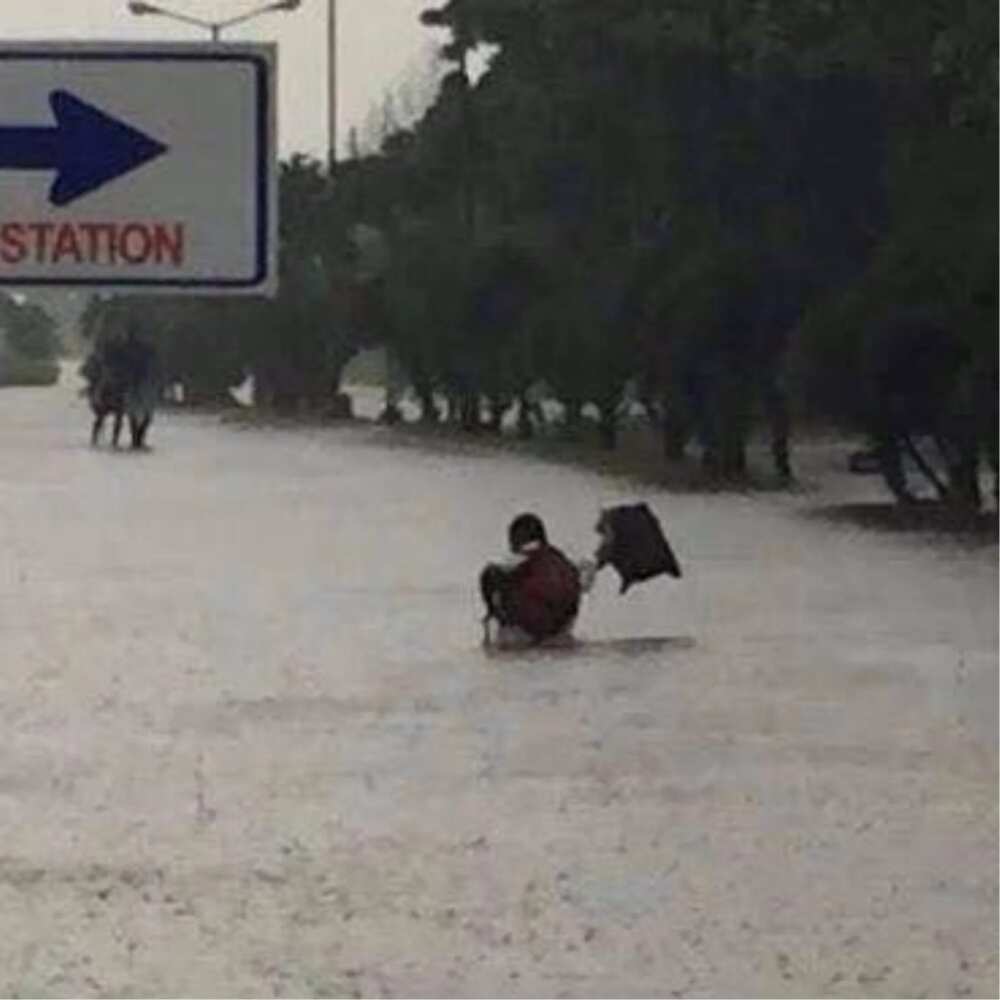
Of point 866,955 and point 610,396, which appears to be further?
point 610,396

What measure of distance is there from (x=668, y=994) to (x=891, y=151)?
1132 inches

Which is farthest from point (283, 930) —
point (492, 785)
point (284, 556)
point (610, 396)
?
point (610, 396)

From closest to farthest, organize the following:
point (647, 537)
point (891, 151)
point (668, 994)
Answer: point (668, 994), point (647, 537), point (891, 151)

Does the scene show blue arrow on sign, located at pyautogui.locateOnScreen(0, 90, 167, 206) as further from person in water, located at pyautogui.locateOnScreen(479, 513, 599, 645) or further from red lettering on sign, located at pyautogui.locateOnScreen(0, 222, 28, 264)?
person in water, located at pyautogui.locateOnScreen(479, 513, 599, 645)

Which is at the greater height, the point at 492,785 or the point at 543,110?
the point at 543,110

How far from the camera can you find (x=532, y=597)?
1716 cm

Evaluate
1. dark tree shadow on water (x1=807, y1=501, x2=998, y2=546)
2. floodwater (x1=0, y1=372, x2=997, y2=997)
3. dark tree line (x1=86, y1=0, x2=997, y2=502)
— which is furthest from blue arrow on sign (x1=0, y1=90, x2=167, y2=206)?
dark tree shadow on water (x1=807, y1=501, x2=998, y2=546)

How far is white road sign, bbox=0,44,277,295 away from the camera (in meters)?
4.36

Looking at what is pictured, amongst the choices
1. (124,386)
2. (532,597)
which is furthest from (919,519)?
(124,386)

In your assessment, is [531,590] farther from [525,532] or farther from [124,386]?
[124,386]

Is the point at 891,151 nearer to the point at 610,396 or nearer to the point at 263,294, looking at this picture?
the point at 610,396

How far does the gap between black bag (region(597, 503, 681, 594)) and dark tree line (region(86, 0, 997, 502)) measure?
6.01 meters

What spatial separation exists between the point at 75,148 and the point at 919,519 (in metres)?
25.6

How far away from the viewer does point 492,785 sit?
1214cm
